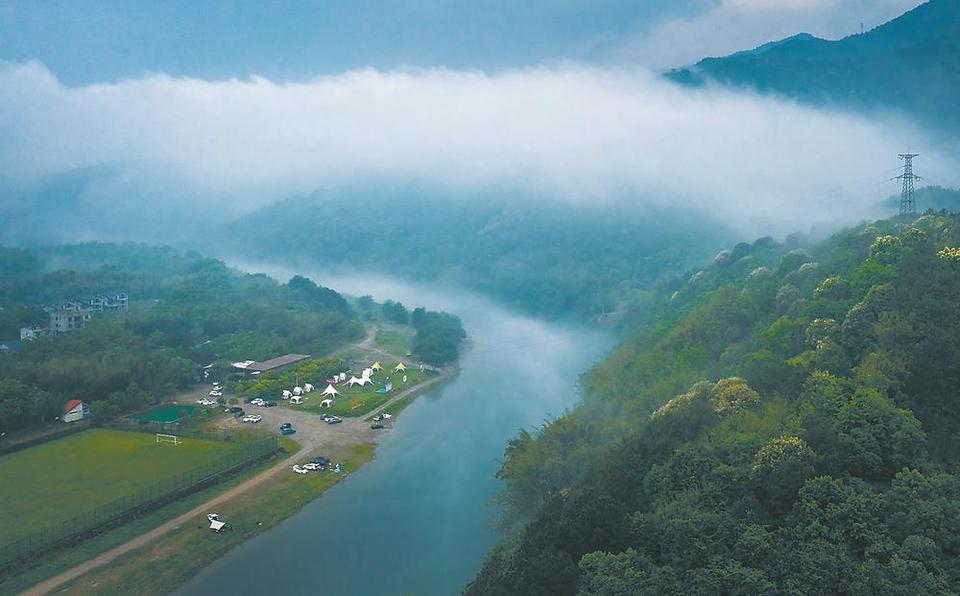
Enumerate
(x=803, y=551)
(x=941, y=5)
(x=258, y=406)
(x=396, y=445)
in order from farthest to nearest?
1. (x=941, y=5)
2. (x=258, y=406)
3. (x=396, y=445)
4. (x=803, y=551)

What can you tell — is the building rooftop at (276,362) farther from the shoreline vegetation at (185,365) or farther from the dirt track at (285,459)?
the dirt track at (285,459)

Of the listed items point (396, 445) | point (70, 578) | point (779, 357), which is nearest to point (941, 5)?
point (779, 357)

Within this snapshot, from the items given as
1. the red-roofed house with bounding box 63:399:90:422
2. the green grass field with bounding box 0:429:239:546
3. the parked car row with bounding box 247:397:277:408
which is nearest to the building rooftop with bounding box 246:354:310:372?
the parked car row with bounding box 247:397:277:408

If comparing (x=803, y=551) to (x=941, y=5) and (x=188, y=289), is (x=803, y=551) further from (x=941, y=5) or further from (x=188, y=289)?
(x=941, y=5)

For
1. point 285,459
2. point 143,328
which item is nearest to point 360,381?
point 285,459

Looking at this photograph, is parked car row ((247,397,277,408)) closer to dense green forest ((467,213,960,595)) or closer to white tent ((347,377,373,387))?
white tent ((347,377,373,387))

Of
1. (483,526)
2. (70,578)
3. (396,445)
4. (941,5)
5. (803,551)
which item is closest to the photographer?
(803,551)
